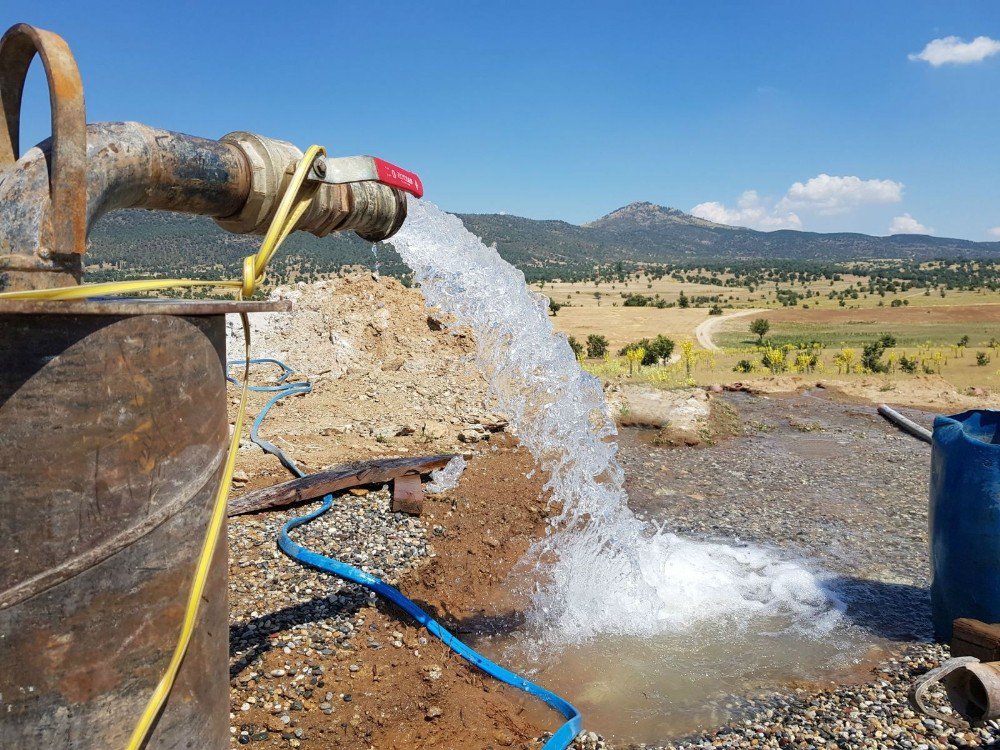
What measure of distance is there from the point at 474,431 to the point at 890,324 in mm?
38458

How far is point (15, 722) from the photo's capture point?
1.64 metres

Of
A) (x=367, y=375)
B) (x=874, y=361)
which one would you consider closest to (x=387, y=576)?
(x=367, y=375)

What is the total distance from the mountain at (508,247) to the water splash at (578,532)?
74 cm

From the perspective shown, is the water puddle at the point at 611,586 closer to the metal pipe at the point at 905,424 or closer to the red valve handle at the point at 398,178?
the red valve handle at the point at 398,178

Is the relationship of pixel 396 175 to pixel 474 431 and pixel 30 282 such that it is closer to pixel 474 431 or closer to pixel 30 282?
pixel 30 282

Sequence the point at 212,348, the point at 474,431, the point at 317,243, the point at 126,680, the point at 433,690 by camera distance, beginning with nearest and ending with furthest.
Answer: the point at 126,680
the point at 212,348
the point at 433,690
the point at 474,431
the point at 317,243

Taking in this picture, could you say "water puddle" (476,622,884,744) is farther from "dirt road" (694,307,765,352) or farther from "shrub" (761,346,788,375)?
"dirt road" (694,307,765,352)

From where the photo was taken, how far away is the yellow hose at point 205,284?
5.32 feet

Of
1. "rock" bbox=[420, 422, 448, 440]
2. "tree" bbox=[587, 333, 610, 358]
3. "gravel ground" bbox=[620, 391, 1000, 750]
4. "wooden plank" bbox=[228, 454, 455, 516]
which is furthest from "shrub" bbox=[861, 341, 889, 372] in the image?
"wooden plank" bbox=[228, 454, 455, 516]

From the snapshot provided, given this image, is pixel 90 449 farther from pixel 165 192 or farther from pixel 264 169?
pixel 264 169

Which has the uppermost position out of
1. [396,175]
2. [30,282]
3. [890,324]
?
[396,175]

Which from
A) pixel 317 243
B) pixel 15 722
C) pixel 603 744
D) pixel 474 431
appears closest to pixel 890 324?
pixel 474 431

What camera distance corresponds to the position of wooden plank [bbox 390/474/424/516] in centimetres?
586

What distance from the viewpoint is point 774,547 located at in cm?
634
